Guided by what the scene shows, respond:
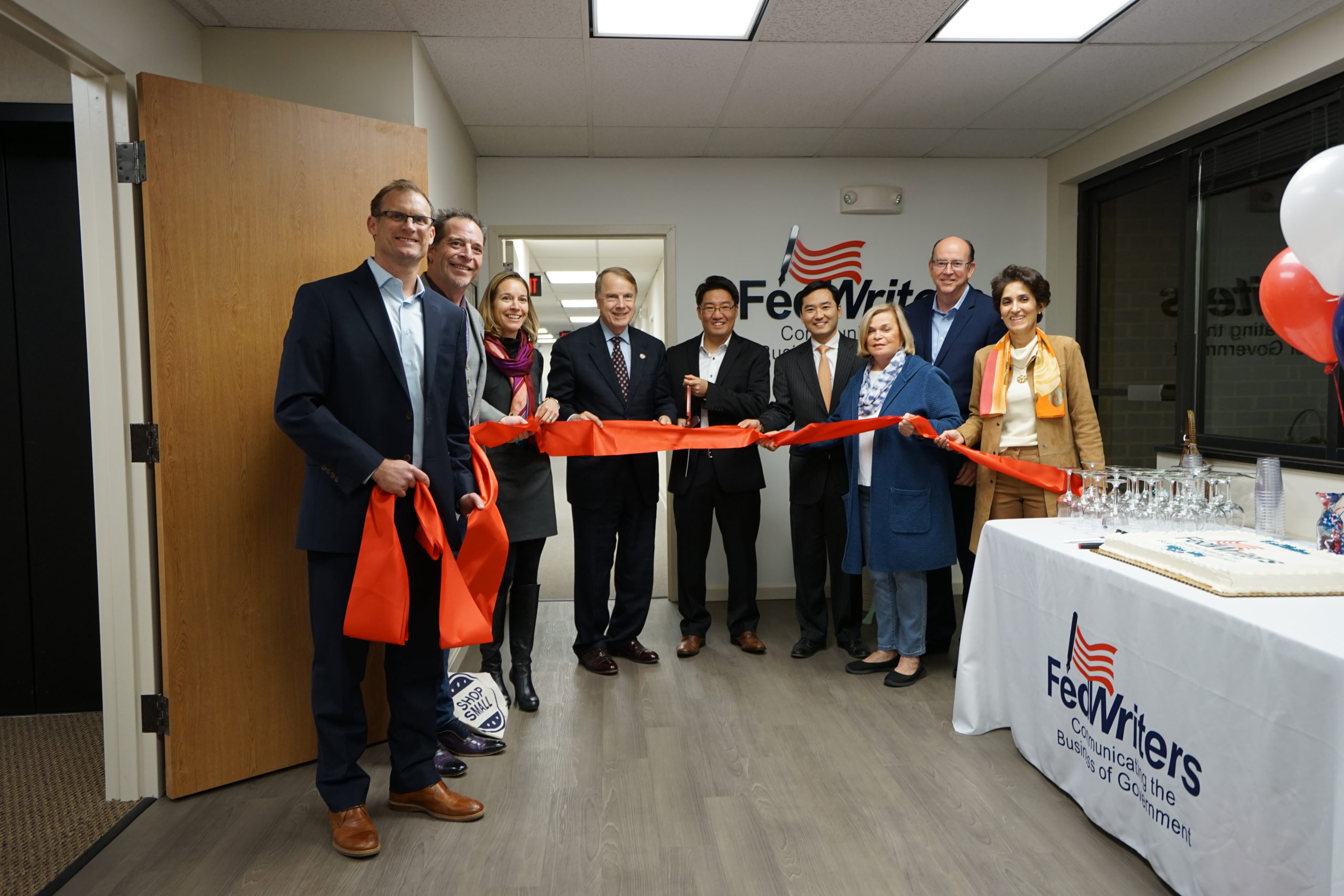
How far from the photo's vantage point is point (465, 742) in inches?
124

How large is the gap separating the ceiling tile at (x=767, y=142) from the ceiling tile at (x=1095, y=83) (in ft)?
3.06

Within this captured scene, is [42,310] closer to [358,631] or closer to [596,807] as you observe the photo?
[358,631]

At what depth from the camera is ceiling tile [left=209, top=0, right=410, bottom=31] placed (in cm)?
330

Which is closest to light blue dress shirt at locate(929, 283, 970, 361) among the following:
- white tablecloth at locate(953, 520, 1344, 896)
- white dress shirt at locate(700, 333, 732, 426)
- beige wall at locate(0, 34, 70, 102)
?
white dress shirt at locate(700, 333, 732, 426)

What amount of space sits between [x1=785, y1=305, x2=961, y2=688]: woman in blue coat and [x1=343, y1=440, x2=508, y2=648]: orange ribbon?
5.78ft

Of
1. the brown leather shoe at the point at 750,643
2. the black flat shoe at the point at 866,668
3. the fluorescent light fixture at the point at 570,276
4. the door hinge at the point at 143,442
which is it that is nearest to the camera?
the door hinge at the point at 143,442

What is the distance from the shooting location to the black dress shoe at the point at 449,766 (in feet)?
9.62

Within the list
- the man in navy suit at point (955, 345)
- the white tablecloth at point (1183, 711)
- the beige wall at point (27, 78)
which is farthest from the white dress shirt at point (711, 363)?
the beige wall at point (27, 78)

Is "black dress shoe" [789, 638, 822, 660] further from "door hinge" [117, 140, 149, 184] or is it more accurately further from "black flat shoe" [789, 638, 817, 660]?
"door hinge" [117, 140, 149, 184]

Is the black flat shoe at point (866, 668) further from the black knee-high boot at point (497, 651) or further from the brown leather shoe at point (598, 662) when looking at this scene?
the black knee-high boot at point (497, 651)

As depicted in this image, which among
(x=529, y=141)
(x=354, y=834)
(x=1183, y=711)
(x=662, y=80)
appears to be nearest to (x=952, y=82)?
(x=662, y=80)

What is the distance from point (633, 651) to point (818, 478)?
48.7 inches

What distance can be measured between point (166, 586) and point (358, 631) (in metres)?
0.86

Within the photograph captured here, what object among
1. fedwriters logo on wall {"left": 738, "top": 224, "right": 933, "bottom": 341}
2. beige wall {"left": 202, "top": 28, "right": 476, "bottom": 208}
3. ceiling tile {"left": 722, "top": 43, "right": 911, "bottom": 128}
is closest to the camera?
beige wall {"left": 202, "top": 28, "right": 476, "bottom": 208}
